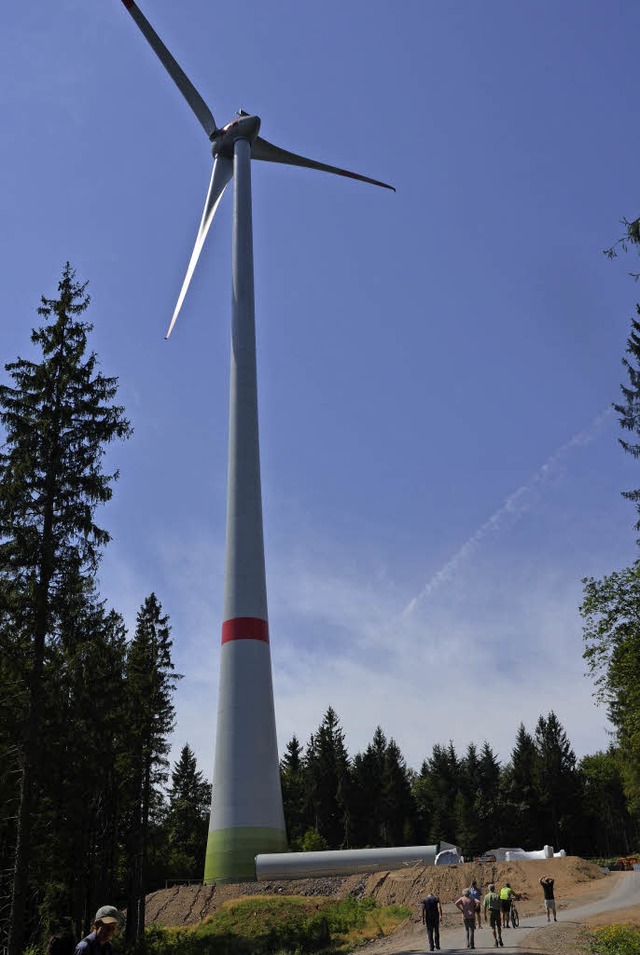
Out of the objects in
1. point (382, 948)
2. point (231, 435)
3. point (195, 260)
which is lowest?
point (382, 948)

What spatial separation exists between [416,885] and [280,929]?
7.46 metres

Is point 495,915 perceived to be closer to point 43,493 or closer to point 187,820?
point 43,493

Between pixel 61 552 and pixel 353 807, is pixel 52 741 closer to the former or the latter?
pixel 61 552

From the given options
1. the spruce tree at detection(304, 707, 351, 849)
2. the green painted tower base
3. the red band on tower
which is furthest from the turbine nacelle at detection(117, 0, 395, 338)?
the spruce tree at detection(304, 707, 351, 849)

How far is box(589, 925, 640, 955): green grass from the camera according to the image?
1834 cm

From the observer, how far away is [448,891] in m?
36.1

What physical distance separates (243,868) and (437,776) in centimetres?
7034

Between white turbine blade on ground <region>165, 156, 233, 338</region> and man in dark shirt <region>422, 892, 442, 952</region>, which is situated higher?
white turbine blade on ground <region>165, 156, 233, 338</region>

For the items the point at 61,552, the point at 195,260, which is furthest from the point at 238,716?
the point at 195,260

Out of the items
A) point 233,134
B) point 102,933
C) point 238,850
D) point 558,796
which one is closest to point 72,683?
point 238,850

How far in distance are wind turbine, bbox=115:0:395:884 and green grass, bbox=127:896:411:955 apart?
357cm

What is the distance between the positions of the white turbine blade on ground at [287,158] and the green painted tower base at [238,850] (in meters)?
42.1

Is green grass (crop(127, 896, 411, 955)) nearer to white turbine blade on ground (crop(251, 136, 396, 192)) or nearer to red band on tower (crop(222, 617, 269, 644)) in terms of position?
red band on tower (crop(222, 617, 269, 644))

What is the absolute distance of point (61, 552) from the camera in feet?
80.2
